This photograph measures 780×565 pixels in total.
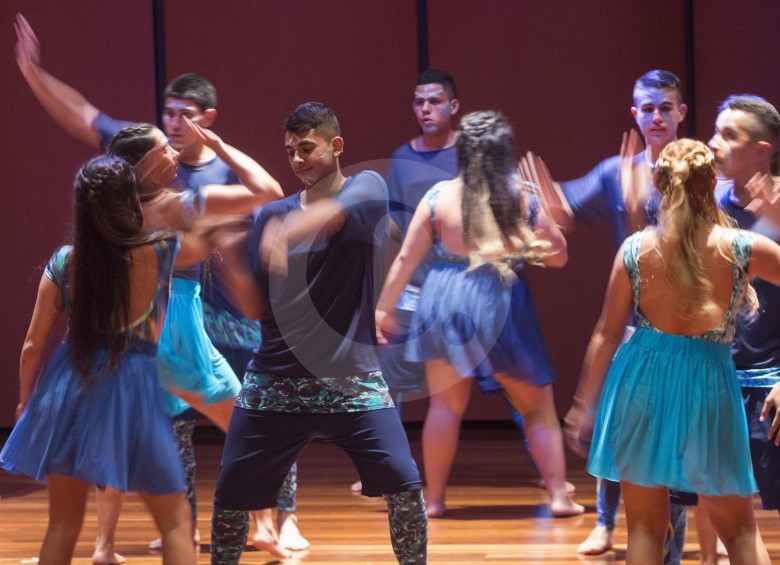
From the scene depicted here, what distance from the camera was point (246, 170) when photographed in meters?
3.90

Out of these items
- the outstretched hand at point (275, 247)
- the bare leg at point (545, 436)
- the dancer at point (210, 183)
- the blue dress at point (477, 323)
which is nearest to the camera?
the outstretched hand at point (275, 247)

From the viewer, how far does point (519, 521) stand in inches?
190

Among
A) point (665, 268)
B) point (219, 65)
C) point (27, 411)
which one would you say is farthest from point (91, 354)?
point (219, 65)

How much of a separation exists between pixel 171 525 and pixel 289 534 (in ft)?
4.61

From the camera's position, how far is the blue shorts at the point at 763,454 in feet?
10.7

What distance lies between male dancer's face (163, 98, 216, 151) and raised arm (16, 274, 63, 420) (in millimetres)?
1332

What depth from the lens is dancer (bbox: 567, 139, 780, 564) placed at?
9.21 ft

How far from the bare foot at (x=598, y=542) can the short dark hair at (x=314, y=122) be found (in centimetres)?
195

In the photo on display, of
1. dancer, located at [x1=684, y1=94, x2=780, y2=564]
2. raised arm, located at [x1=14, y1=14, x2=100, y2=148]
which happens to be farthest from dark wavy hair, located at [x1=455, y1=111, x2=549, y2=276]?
raised arm, located at [x1=14, y1=14, x2=100, y2=148]

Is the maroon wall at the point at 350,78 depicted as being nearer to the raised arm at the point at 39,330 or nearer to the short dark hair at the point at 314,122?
the short dark hair at the point at 314,122

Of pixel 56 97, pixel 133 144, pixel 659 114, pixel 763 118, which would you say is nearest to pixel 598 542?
pixel 659 114

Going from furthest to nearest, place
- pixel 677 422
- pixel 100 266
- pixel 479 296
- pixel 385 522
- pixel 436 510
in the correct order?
pixel 436 510 < pixel 385 522 < pixel 479 296 < pixel 100 266 < pixel 677 422

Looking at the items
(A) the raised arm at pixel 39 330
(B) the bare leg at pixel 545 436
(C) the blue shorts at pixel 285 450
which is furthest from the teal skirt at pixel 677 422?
(B) the bare leg at pixel 545 436

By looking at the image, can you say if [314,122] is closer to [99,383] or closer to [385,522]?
[99,383]
